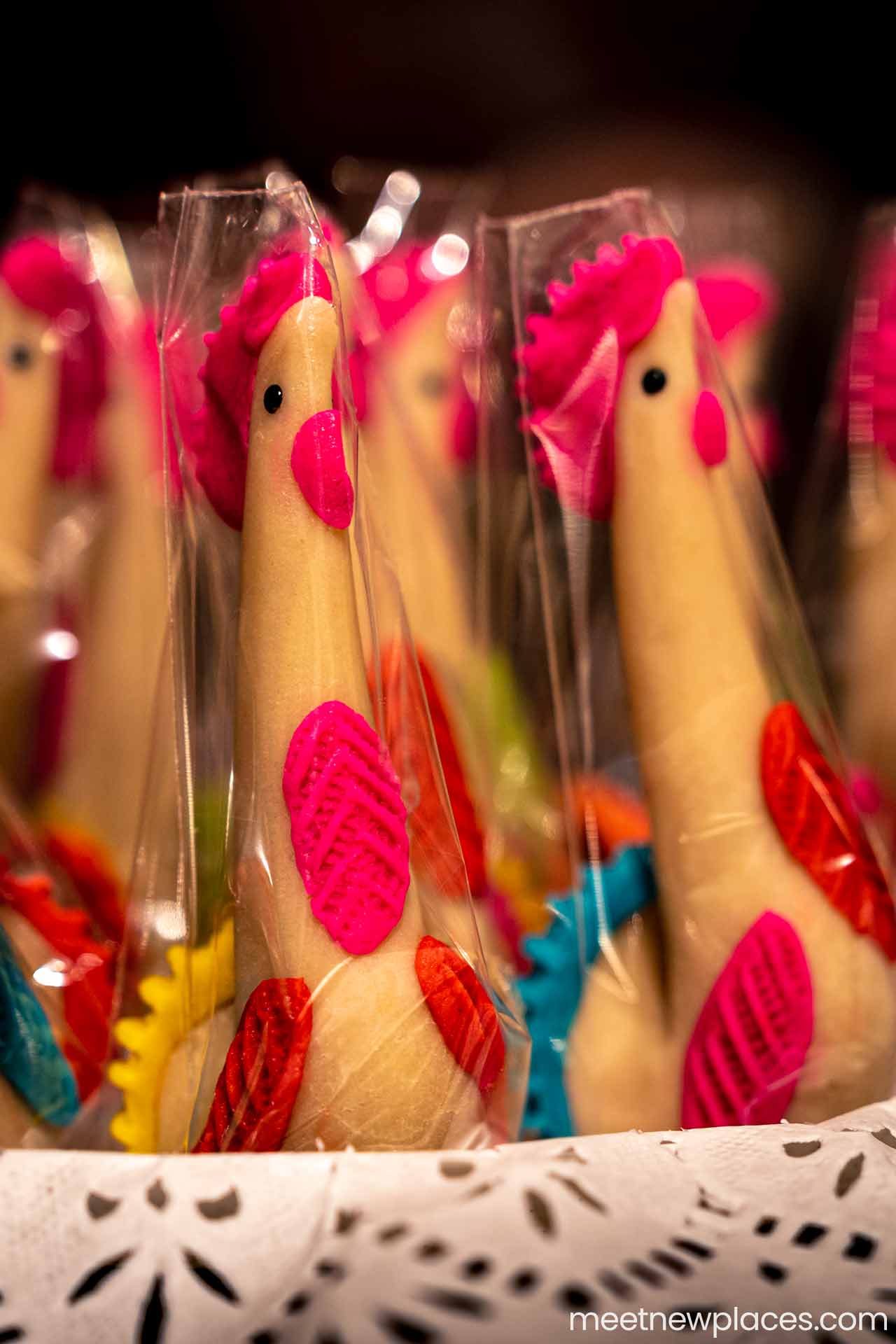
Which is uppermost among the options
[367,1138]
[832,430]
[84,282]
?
[84,282]

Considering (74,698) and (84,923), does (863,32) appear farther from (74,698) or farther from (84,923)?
(84,923)

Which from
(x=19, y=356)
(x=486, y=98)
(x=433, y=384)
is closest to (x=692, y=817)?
(x=433, y=384)

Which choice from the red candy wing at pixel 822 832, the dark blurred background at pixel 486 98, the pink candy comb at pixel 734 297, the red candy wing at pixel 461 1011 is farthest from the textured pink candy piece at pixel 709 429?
the dark blurred background at pixel 486 98

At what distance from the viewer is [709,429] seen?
1.56ft

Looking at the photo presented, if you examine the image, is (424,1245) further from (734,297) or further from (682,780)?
(734,297)

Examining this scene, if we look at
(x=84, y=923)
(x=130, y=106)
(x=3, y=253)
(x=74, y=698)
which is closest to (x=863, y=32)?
(x=130, y=106)

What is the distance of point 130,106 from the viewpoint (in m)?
0.97

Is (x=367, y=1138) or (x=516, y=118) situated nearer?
(x=367, y=1138)

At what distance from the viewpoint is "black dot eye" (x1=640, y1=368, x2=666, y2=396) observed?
474 mm

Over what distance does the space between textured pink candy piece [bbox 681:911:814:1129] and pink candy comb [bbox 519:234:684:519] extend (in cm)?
20

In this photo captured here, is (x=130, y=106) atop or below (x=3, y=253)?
atop

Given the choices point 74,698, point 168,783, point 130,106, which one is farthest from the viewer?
point 130,106

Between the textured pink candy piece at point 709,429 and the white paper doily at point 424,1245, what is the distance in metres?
0.28

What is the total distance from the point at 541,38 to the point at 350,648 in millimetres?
812
